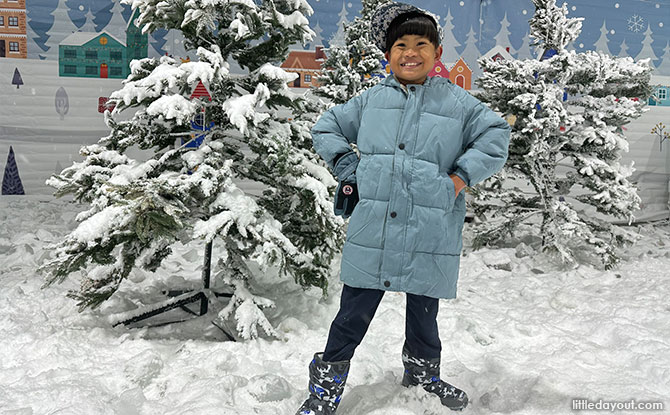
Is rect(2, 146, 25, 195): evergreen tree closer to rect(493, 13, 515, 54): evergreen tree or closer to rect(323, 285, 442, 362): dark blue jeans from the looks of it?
rect(323, 285, 442, 362): dark blue jeans

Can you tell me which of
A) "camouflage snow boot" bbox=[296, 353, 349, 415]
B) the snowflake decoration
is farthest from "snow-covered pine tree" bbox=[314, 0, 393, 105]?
the snowflake decoration

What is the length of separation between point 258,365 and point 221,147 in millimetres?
1312

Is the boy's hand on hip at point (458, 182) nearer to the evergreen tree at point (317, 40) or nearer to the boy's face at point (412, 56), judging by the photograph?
the boy's face at point (412, 56)

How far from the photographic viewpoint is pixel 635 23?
765cm

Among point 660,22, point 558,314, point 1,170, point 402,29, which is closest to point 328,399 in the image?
point 402,29

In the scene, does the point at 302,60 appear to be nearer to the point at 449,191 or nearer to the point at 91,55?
the point at 91,55

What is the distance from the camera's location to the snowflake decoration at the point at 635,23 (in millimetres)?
7637

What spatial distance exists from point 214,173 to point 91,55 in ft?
16.9

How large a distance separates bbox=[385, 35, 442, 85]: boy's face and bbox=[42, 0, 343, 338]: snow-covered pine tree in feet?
3.57

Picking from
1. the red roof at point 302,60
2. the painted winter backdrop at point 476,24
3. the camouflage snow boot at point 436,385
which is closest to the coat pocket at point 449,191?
the camouflage snow boot at point 436,385

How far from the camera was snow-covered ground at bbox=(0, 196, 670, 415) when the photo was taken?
226 centimetres

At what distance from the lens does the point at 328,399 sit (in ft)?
6.93

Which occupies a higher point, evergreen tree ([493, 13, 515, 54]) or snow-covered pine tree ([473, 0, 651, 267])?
evergreen tree ([493, 13, 515, 54])

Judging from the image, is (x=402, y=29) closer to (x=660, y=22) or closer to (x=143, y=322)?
(x=143, y=322)
